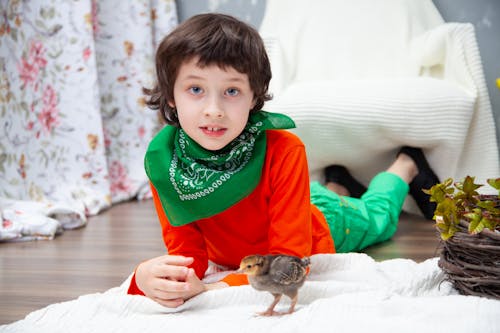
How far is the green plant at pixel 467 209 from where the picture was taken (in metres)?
0.94

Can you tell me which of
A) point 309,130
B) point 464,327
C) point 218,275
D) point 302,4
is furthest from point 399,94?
point 464,327

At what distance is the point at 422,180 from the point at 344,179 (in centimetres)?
26

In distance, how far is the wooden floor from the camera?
1246 millimetres

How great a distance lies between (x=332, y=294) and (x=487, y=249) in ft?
0.86

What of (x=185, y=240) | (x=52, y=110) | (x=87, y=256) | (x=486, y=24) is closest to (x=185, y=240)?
(x=185, y=240)

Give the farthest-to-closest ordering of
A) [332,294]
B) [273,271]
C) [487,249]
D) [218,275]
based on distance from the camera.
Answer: [218,275], [332,294], [487,249], [273,271]

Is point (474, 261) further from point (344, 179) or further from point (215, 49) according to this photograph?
point (344, 179)

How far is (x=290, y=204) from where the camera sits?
1077 mm

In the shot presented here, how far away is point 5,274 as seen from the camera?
1.40m

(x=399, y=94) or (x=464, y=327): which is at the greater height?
(x=399, y=94)

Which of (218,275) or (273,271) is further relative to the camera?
(218,275)

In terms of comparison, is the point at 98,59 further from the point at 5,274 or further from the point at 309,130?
the point at 5,274

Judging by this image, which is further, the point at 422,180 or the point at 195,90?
the point at 422,180

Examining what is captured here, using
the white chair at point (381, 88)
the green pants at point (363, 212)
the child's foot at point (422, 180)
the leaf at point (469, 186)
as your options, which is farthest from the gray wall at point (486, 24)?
the leaf at point (469, 186)
